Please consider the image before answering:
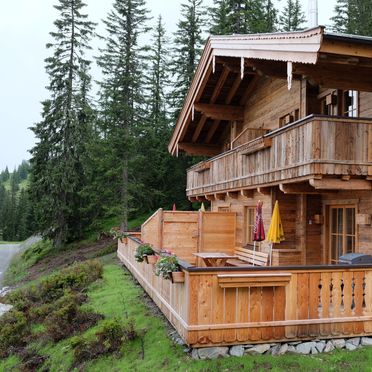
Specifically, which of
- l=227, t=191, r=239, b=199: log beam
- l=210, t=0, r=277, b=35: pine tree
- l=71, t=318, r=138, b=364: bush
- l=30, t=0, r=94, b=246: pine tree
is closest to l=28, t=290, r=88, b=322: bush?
l=71, t=318, r=138, b=364: bush

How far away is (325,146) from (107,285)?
955 centimetres

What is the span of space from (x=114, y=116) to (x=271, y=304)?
24.8 metres

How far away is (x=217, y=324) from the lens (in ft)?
23.9

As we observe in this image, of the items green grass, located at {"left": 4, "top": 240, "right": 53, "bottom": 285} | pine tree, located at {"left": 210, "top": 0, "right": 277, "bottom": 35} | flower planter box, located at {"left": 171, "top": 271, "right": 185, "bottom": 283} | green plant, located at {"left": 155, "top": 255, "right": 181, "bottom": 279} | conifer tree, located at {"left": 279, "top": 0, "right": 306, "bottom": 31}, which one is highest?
conifer tree, located at {"left": 279, "top": 0, "right": 306, "bottom": 31}

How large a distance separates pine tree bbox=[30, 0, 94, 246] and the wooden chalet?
51.5 feet

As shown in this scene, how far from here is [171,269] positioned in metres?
7.70

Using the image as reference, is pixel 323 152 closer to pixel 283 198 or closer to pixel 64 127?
pixel 283 198

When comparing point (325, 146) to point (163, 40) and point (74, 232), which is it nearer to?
point (74, 232)

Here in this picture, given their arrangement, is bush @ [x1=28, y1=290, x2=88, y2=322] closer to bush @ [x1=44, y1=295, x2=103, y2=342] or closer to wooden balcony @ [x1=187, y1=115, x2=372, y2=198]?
bush @ [x1=44, y1=295, x2=103, y2=342]

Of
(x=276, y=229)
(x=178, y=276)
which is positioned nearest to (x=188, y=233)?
(x=276, y=229)

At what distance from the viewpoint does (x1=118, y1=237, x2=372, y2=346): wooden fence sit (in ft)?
23.8

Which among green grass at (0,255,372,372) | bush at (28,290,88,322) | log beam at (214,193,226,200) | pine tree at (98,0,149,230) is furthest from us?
pine tree at (98,0,149,230)

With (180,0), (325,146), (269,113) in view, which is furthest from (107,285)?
(180,0)

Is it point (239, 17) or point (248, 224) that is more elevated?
point (239, 17)
